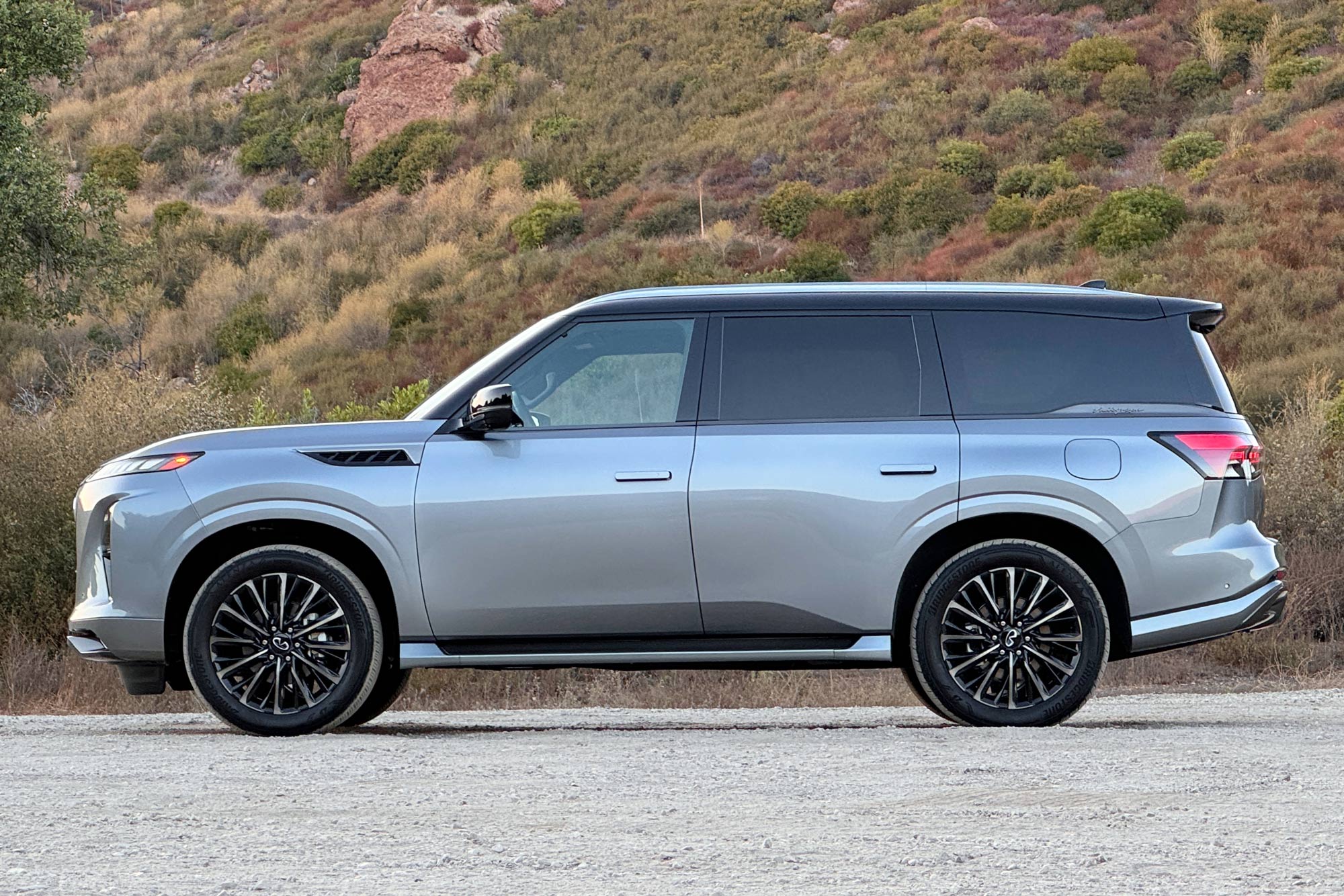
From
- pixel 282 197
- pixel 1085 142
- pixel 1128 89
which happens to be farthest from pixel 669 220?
pixel 282 197

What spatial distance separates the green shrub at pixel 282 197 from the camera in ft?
174

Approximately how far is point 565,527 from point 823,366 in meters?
1.34

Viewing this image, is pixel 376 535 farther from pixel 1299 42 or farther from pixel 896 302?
pixel 1299 42

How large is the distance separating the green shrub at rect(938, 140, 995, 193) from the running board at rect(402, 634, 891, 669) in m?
35.7

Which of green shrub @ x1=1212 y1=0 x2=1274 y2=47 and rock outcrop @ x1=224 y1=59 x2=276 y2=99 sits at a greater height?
rock outcrop @ x1=224 y1=59 x2=276 y2=99

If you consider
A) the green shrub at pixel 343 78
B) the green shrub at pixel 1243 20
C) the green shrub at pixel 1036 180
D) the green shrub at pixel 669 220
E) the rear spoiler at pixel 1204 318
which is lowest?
the green shrub at pixel 669 220

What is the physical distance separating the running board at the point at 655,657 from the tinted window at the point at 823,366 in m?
1.02

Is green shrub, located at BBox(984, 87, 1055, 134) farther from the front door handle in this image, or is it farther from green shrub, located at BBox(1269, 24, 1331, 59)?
the front door handle

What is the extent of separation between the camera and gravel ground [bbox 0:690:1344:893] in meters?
4.56

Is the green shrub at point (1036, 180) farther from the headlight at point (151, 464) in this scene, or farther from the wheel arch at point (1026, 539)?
the headlight at point (151, 464)

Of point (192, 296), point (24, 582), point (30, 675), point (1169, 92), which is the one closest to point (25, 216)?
point (24, 582)

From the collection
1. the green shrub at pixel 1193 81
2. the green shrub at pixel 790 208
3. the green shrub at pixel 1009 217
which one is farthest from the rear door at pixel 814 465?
the green shrub at pixel 1193 81

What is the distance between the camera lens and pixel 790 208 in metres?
42.2

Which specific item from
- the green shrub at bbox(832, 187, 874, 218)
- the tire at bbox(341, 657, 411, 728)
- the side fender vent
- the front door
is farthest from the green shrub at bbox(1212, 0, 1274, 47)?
the side fender vent
